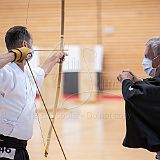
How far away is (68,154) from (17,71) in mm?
1797

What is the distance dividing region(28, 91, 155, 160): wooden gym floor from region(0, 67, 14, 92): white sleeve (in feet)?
2.81

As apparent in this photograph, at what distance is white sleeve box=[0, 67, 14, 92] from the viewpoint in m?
1.75

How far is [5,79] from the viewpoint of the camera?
1.77 meters

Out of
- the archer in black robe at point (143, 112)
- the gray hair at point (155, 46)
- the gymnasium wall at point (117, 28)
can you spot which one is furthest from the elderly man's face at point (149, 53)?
the gymnasium wall at point (117, 28)

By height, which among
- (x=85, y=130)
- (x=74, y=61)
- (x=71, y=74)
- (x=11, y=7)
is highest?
(x=11, y=7)

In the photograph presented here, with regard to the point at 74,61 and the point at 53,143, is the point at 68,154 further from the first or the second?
the point at 74,61

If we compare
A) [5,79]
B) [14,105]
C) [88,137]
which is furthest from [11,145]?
[88,137]

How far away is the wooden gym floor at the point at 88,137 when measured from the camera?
3.39 metres

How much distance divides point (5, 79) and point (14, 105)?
0.13 meters

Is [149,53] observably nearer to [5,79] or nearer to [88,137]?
[5,79]

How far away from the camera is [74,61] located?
13.2 feet

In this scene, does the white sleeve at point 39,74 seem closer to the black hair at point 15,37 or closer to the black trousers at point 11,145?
the black hair at point 15,37

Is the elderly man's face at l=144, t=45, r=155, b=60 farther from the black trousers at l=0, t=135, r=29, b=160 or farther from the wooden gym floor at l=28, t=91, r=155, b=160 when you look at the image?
the wooden gym floor at l=28, t=91, r=155, b=160

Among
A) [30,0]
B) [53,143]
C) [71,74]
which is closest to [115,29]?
[71,74]
